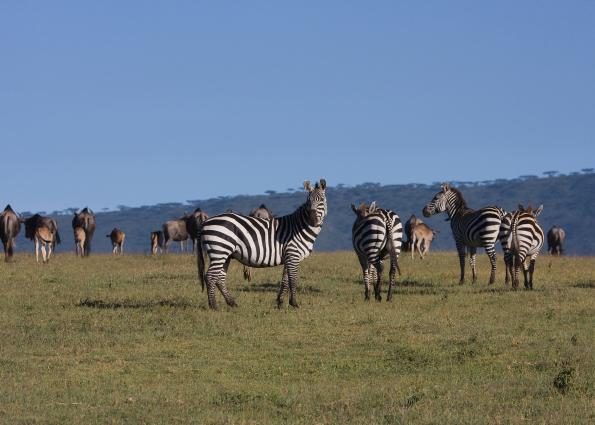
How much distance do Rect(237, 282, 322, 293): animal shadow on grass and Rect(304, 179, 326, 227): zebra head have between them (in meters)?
4.36

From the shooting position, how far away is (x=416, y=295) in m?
29.6

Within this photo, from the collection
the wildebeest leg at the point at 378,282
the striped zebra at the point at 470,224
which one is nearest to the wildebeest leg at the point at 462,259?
the striped zebra at the point at 470,224

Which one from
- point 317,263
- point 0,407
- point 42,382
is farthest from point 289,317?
point 317,263

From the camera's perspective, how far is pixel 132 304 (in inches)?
1054

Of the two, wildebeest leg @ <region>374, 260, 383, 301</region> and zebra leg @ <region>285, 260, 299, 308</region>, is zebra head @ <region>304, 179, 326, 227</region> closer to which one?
zebra leg @ <region>285, 260, 299, 308</region>

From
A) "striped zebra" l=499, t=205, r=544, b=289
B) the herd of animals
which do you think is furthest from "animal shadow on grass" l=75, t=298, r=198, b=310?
"striped zebra" l=499, t=205, r=544, b=289

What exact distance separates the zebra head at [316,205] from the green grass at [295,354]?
2.03 meters

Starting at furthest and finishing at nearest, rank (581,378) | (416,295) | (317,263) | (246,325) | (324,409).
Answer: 1. (317,263)
2. (416,295)
3. (246,325)
4. (581,378)
5. (324,409)

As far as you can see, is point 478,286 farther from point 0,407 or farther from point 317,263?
point 0,407

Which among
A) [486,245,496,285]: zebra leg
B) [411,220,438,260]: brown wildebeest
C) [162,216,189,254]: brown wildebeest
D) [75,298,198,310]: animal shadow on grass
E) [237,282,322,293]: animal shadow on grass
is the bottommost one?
[75,298,198,310]: animal shadow on grass

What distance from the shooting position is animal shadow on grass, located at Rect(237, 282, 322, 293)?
101 ft

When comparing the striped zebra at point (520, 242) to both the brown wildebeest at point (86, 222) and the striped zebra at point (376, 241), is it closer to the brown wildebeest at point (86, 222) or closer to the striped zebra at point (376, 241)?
the striped zebra at point (376, 241)

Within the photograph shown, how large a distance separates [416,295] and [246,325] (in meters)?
7.79

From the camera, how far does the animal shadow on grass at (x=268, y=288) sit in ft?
101
